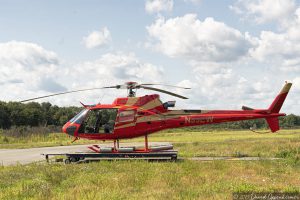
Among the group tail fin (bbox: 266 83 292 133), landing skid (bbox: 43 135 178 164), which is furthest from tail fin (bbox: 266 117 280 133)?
landing skid (bbox: 43 135 178 164)

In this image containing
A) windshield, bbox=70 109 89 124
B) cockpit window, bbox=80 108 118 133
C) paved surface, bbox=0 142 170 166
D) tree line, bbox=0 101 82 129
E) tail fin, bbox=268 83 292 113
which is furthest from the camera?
tree line, bbox=0 101 82 129

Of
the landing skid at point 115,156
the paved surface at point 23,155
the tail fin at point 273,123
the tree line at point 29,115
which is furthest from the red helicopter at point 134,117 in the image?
the tree line at point 29,115

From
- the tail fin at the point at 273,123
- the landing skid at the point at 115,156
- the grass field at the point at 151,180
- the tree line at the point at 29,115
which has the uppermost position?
the tree line at the point at 29,115

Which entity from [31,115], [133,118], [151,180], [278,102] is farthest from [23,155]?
[31,115]

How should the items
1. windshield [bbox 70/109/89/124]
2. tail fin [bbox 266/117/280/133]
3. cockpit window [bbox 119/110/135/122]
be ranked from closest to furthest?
cockpit window [bbox 119/110/135/122] → windshield [bbox 70/109/89/124] → tail fin [bbox 266/117/280/133]

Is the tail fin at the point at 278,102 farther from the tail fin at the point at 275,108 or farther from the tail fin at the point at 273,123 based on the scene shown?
the tail fin at the point at 273,123

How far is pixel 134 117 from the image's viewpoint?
838 inches

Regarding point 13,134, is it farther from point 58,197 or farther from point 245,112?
point 58,197

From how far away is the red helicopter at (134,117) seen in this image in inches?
838

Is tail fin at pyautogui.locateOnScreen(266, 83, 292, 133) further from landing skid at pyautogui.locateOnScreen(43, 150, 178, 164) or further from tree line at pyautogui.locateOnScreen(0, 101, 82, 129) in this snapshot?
tree line at pyautogui.locateOnScreen(0, 101, 82, 129)

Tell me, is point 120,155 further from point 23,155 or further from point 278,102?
point 23,155

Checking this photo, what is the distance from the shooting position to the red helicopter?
2128 cm

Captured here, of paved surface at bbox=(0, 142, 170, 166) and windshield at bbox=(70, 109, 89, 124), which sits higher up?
windshield at bbox=(70, 109, 89, 124)

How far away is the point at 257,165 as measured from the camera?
16.7 metres
